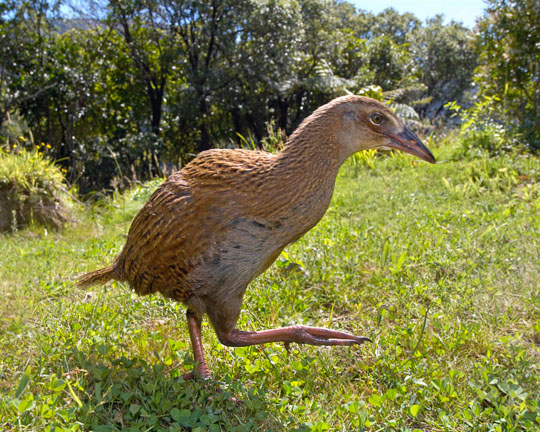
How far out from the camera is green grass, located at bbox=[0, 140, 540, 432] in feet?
6.45

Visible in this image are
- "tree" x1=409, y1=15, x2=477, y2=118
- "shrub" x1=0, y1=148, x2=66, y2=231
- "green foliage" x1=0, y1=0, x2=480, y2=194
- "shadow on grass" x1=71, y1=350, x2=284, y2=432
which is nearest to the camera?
"shadow on grass" x1=71, y1=350, x2=284, y2=432

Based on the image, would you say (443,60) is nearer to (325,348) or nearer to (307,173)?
(325,348)

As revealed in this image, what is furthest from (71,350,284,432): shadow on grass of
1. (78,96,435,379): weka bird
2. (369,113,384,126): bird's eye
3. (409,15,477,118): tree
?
(409,15,477,118): tree

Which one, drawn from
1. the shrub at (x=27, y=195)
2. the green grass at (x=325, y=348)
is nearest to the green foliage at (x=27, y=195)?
the shrub at (x=27, y=195)

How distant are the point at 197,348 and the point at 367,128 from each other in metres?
1.32

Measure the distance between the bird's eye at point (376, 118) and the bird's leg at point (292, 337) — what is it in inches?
38.7

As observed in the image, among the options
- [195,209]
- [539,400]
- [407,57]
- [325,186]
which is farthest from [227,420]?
[407,57]

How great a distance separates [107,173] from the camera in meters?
13.5

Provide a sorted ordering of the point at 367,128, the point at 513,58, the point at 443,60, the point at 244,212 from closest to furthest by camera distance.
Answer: the point at 244,212 < the point at 367,128 < the point at 513,58 < the point at 443,60

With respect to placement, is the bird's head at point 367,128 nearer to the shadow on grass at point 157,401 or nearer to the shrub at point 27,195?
the shadow on grass at point 157,401

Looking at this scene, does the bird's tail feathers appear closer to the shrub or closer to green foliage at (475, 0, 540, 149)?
the shrub

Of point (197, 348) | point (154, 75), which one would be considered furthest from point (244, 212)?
point (154, 75)

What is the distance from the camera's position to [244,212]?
1958 millimetres

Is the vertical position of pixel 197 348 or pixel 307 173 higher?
pixel 307 173
